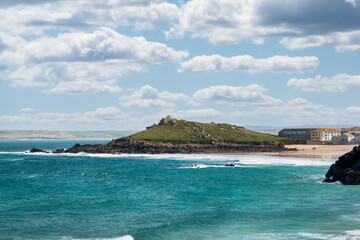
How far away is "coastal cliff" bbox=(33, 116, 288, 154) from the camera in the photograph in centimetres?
16550

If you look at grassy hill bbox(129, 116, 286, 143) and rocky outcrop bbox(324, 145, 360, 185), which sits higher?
grassy hill bbox(129, 116, 286, 143)

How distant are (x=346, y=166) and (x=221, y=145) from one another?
106 metres

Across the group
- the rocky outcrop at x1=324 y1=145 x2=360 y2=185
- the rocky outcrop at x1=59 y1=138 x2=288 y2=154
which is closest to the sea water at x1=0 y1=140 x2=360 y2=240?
the rocky outcrop at x1=324 y1=145 x2=360 y2=185

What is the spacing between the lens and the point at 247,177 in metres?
75.9

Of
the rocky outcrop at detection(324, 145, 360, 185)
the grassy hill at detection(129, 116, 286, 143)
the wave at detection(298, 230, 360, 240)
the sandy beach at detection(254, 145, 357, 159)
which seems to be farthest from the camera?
the grassy hill at detection(129, 116, 286, 143)

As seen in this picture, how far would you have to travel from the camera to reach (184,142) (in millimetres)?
174625

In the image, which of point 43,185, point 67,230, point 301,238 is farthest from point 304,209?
point 43,185

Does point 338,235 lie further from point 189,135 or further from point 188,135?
point 189,135

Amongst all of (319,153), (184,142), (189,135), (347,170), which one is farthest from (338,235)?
(189,135)

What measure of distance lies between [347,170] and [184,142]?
368 feet

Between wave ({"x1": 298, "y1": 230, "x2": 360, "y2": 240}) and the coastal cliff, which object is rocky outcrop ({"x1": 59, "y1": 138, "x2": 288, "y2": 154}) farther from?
wave ({"x1": 298, "y1": 230, "x2": 360, "y2": 240})

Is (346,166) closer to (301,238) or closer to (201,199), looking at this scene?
(201,199)

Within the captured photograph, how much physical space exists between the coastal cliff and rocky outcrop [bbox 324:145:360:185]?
95.9m

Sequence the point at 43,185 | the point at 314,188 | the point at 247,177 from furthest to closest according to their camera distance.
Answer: the point at 247,177
the point at 43,185
the point at 314,188
